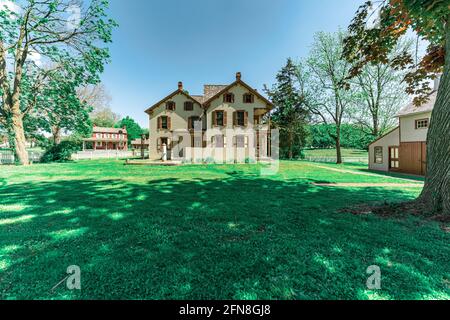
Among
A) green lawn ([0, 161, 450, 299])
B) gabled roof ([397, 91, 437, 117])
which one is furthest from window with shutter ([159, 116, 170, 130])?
gabled roof ([397, 91, 437, 117])

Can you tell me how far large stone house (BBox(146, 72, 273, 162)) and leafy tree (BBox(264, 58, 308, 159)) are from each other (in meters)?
8.13

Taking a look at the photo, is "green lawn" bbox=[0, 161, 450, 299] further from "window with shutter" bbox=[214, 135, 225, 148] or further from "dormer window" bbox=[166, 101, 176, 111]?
"dormer window" bbox=[166, 101, 176, 111]

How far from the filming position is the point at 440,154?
14.3ft

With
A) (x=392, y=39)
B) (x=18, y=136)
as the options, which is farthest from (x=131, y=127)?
(x=392, y=39)

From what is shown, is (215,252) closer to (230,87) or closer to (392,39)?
(392,39)

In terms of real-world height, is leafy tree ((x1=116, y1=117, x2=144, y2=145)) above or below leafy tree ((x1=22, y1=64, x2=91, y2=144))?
above

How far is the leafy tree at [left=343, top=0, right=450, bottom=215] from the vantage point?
4062 millimetres

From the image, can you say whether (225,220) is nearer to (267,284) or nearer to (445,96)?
(267,284)

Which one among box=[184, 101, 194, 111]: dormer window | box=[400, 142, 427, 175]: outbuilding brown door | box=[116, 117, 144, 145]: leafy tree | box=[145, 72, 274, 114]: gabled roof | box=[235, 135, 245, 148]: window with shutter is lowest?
box=[400, 142, 427, 175]: outbuilding brown door

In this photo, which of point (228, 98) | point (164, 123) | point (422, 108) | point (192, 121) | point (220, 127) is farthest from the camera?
point (164, 123)

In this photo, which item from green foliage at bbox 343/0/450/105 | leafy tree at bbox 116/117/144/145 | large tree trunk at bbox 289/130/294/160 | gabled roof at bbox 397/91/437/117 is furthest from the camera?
leafy tree at bbox 116/117/144/145

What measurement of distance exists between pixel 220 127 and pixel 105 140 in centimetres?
4608

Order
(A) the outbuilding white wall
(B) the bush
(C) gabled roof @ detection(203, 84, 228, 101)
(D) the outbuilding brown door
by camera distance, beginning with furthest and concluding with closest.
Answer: (C) gabled roof @ detection(203, 84, 228, 101) < (B) the bush < (A) the outbuilding white wall < (D) the outbuilding brown door
